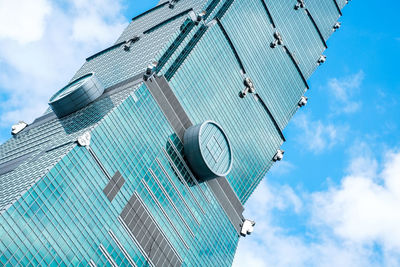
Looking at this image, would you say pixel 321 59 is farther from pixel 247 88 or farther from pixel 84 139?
pixel 84 139

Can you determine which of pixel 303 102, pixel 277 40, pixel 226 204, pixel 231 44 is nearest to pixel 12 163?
pixel 226 204

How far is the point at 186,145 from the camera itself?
109 m

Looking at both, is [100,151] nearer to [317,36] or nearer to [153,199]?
[153,199]

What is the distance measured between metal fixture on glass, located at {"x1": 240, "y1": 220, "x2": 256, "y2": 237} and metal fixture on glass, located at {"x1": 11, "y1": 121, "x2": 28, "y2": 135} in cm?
5388

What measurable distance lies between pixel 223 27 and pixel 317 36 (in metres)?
66.4

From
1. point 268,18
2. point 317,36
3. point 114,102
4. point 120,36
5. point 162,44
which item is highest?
point 317,36

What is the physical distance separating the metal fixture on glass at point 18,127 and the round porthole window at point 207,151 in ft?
128

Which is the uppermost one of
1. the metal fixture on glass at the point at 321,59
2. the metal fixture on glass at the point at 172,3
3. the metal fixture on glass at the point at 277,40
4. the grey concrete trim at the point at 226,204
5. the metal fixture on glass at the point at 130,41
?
the metal fixture on glass at the point at 321,59

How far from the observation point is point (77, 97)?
107312 millimetres

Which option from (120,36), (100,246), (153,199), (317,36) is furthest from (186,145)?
(317,36)

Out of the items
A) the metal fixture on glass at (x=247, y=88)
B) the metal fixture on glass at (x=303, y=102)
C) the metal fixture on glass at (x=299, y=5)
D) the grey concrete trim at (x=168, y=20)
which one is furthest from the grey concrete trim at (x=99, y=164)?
the metal fixture on glass at (x=299, y=5)

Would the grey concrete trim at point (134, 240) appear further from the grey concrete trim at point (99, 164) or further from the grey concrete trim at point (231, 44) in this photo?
the grey concrete trim at point (231, 44)

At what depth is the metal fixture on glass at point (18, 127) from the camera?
122m

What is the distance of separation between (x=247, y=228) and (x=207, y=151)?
80.0 feet
